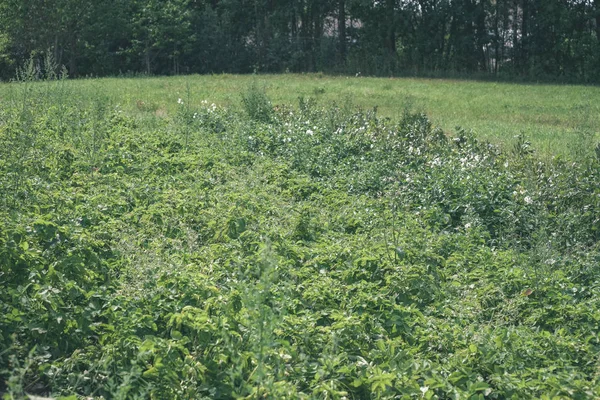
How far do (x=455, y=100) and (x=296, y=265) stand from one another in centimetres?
1418

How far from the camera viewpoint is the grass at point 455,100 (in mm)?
13651

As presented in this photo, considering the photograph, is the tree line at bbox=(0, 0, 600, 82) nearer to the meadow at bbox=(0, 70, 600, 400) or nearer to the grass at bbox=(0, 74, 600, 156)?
the grass at bbox=(0, 74, 600, 156)

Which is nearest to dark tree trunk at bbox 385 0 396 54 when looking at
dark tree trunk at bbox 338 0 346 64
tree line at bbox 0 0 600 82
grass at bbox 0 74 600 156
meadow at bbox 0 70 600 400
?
tree line at bbox 0 0 600 82

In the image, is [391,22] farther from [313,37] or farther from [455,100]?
[455,100]

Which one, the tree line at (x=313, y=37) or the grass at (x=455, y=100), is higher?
the tree line at (x=313, y=37)

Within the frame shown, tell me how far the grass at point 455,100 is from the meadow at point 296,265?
8.54 feet

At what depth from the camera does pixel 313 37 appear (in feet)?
123

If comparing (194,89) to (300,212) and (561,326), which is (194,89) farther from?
(561,326)

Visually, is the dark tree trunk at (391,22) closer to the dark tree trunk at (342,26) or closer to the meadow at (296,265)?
the dark tree trunk at (342,26)

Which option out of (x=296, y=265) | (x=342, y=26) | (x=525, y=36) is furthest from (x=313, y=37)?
(x=296, y=265)

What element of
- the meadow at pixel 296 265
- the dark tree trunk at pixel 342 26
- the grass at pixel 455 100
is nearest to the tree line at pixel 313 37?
the dark tree trunk at pixel 342 26

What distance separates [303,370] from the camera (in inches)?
170

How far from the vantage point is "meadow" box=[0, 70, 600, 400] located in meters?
4.28

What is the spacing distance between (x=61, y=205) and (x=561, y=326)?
398cm
